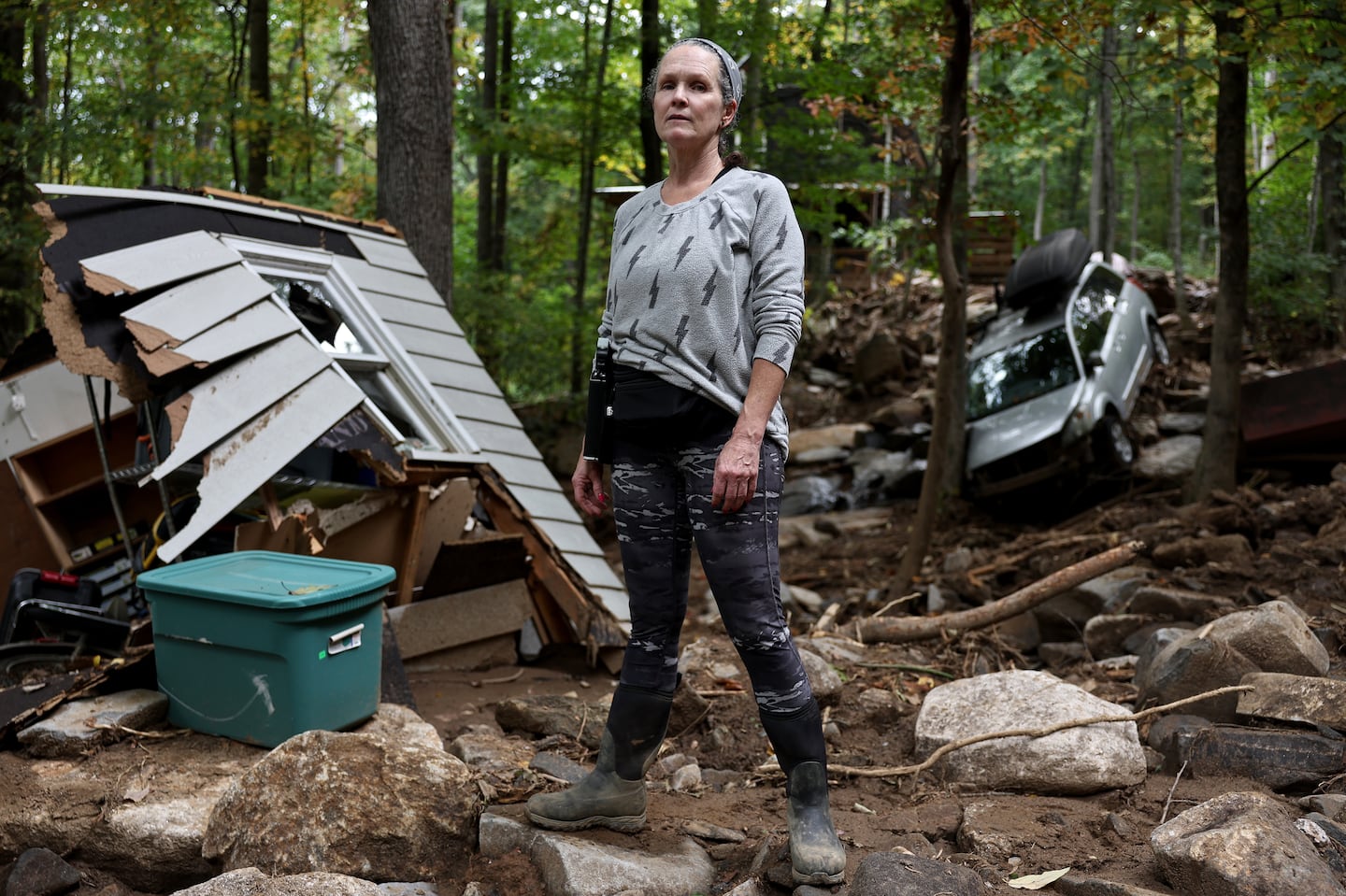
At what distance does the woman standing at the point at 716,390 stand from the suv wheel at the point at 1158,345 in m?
12.3

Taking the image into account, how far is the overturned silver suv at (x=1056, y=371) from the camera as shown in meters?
11.0

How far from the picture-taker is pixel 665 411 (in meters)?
2.90

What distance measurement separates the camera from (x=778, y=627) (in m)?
2.92

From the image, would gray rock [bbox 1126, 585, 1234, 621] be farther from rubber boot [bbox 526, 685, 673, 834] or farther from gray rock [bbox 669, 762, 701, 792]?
rubber boot [bbox 526, 685, 673, 834]

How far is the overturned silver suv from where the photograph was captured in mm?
10953

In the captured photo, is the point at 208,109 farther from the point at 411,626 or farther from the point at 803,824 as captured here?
the point at 803,824

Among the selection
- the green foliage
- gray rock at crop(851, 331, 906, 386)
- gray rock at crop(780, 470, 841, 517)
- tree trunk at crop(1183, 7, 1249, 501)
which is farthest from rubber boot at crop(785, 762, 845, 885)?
gray rock at crop(851, 331, 906, 386)

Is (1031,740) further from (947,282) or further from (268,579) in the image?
(947,282)

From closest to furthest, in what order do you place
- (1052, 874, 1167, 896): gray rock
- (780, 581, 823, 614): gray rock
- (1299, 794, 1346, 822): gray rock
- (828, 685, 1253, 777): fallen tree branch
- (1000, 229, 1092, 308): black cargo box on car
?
(1052, 874, 1167, 896): gray rock
(1299, 794, 1346, 822): gray rock
(828, 685, 1253, 777): fallen tree branch
(780, 581, 823, 614): gray rock
(1000, 229, 1092, 308): black cargo box on car

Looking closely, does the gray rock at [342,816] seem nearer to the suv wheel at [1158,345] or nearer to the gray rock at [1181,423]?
the gray rock at [1181,423]

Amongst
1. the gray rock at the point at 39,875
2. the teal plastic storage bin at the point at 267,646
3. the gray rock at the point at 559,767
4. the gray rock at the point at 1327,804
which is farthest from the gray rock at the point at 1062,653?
the gray rock at the point at 39,875

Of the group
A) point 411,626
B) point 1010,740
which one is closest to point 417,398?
point 411,626

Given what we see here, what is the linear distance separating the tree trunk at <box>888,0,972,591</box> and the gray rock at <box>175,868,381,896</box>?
18.9 ft

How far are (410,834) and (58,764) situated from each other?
1.57 metres
